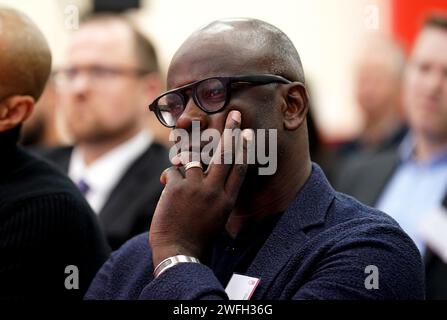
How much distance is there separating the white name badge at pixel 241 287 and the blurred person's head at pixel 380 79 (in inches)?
199

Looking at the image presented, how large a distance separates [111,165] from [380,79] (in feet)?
11.0

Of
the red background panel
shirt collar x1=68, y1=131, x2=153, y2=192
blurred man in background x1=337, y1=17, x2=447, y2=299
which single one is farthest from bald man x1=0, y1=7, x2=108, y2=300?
the red background panel

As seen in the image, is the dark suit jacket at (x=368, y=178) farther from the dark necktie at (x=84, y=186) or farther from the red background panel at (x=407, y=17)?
the red background panel at (x=407, y=17)

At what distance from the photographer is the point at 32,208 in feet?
8.52

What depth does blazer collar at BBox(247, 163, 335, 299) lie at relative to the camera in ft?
7.11

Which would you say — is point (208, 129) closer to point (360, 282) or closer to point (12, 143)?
point (360, 282)

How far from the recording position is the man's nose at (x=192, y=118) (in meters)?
2.21

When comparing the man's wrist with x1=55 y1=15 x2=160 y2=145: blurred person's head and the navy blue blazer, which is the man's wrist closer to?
the navy blue blazer

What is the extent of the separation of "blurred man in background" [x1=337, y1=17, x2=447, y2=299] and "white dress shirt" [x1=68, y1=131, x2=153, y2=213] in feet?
3.76

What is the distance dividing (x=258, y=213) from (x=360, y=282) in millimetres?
387

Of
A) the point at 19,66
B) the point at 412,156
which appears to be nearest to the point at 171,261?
the point at 19,66

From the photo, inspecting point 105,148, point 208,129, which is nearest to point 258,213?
point 208,129

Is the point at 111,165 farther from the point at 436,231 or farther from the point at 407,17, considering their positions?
the point at 407,17

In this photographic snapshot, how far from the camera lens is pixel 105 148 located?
4.52 m
